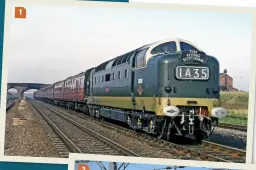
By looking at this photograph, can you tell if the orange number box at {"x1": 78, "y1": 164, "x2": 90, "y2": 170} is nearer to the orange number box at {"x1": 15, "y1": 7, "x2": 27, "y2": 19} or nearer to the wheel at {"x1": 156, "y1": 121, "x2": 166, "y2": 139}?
the wheel at {"x1": 156, "y1": 121, "x2": 166, "y2": 139}

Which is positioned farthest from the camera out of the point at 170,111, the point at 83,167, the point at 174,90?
the point at 174,90

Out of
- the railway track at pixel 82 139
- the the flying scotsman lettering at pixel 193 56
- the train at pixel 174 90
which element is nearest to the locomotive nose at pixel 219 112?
the train at pixel 174 90

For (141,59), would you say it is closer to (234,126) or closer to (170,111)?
(170,111)

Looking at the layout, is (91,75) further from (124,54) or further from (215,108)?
(215,108)

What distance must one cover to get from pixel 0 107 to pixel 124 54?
228cm

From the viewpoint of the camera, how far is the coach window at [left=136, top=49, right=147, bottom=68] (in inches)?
351

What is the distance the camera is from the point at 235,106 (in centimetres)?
846

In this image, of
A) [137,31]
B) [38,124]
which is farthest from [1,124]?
[137,31]

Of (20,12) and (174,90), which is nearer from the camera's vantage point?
(174,90)

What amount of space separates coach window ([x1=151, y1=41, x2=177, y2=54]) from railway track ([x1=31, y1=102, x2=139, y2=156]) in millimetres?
1651

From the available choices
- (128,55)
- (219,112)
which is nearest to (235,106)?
(219,112)

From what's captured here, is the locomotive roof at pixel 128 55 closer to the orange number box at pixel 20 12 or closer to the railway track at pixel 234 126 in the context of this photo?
the railway track at pixel 234 126

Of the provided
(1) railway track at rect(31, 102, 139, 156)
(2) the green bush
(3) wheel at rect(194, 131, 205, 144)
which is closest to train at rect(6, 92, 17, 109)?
(1) railway track at rect(31, 102, 139, 156)

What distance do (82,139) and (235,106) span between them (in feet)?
8.63
